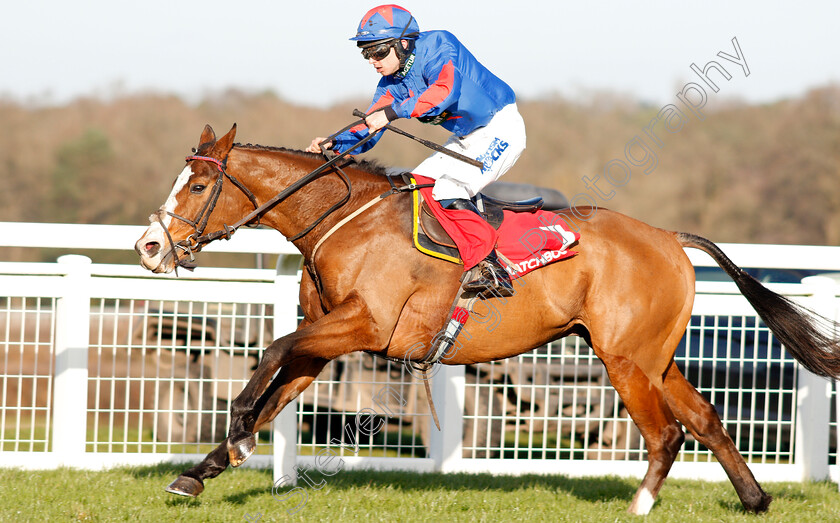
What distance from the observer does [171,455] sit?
513 cm

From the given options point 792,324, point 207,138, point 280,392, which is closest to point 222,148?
point 207,138

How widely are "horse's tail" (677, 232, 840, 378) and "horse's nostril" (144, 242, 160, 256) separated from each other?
2.84 meters

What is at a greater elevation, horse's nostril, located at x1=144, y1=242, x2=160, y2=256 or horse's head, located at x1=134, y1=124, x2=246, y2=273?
horse's head, located at x1=134, y1=124, x2=246, y2=273

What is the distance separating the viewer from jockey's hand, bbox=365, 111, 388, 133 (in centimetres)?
387

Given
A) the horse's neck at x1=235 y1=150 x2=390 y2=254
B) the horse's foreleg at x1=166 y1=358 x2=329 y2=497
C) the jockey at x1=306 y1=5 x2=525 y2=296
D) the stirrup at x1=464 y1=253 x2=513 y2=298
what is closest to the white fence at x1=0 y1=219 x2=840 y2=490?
the horse's foreleg at x1=166 y1=358 x2=329 y2=497

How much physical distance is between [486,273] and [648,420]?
49.5 inches

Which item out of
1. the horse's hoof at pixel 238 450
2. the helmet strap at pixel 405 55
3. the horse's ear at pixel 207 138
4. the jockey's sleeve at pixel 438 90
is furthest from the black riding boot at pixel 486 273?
the horse's hoof at pixel 238 450

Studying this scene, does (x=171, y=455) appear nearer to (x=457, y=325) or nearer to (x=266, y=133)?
(x=457, y=325)

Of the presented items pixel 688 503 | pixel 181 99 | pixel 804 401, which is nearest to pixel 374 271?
pixel 688 503

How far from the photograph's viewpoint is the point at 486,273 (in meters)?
4.03

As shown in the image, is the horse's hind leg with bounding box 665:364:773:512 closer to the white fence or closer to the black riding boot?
the white fence

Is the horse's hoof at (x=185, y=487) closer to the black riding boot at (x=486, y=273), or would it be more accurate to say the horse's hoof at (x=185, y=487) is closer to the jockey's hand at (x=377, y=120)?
the black riding boot at (x=486, y=273)

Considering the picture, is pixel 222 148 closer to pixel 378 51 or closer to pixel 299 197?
pixel 299 197

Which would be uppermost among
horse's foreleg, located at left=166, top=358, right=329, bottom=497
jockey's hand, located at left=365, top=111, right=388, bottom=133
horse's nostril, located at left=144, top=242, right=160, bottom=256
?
jockey's hand, located at left=365, top=111, right=388, bottom=133
